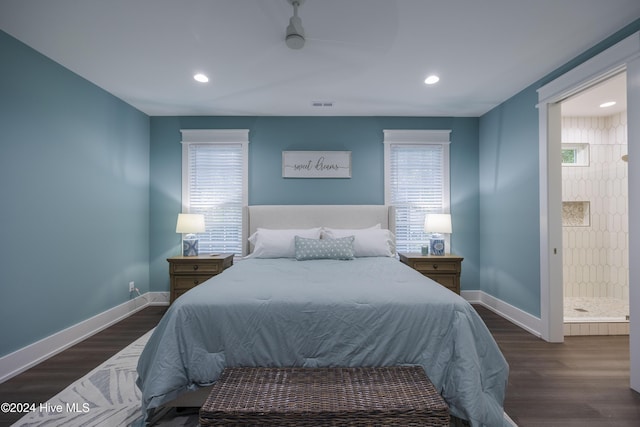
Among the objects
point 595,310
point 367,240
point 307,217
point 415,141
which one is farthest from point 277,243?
point 595,310

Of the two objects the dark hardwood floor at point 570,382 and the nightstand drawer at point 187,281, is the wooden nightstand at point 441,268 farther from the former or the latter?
the nightstand drawer at point 187,281

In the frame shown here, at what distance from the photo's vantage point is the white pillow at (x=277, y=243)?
342 cm

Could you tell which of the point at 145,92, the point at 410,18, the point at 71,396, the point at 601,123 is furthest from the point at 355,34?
the point at 601,123

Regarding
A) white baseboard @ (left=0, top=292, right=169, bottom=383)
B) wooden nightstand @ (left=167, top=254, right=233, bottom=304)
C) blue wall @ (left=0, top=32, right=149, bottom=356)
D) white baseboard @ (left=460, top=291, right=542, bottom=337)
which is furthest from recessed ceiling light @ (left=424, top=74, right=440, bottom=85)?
white baseboard @ (left=0, top=292, right=169, bottom=383)

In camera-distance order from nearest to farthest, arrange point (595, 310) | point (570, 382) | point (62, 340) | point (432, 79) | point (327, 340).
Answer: point (327, 340)
point (570, 382)
point (62, 340)
point (432, 79)
point (595, 310)

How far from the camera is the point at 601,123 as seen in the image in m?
4.16

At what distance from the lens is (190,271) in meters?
3.64

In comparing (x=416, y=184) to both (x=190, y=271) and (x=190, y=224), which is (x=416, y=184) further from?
(x=190, y=271)

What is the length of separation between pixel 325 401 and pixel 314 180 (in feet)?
10.2

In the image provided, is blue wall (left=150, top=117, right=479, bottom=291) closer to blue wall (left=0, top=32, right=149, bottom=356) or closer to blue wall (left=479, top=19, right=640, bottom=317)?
blue wall (left=479, top=19, right=640, bottom=317)

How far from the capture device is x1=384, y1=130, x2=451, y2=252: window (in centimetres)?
422

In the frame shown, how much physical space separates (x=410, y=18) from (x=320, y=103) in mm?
1748

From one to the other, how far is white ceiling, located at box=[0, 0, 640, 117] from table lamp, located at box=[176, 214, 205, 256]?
1.48 m

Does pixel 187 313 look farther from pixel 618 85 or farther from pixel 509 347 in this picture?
pixel 618 85
